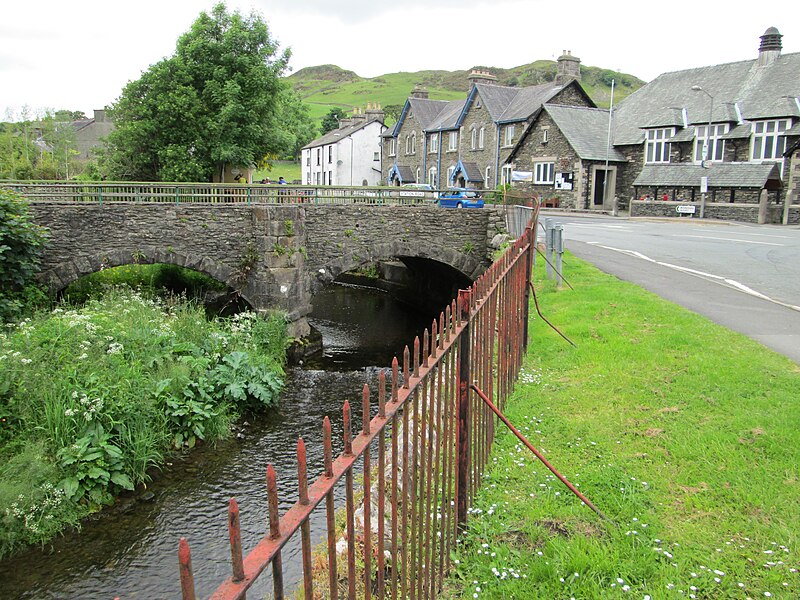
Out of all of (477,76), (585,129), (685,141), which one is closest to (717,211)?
(685,141)

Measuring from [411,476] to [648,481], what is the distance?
78.5 inches

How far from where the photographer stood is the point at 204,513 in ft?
31.3

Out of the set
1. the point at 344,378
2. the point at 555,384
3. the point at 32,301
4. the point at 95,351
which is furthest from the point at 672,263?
the point at 32,301

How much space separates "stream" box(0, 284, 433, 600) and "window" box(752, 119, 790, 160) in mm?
29927

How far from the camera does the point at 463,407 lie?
427 centimetres

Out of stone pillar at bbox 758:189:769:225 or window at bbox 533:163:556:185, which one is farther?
window at bbox 533:163:556:185

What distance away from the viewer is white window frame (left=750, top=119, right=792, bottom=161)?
111ft

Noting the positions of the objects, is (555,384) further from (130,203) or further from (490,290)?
(130,203)

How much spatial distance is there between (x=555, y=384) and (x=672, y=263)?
34.0 ft

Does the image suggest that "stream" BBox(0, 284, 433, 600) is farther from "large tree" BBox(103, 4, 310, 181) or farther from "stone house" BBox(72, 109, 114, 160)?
"stone house" BBox(72, 109, 114, 160)

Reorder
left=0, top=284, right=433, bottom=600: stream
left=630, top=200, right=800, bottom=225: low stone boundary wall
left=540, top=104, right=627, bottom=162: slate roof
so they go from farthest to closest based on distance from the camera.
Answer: left=540, top=104, right=627, bottom=162: slate roof → left=630, top=200, right=800, bottom=225: low stone boundary wall → left=0, top=284, right=433, bottom=600: stream

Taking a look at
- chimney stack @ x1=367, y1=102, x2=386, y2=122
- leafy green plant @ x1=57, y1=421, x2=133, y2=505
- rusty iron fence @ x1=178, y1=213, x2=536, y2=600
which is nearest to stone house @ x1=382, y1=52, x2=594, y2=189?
chimney stack @ x1=367, y1=102, x2=386, y2=122

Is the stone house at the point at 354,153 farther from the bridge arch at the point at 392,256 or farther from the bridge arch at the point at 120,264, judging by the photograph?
the bridge arch at the point at 120,264

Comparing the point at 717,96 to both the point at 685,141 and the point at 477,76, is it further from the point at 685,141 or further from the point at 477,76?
the point at 477,76
